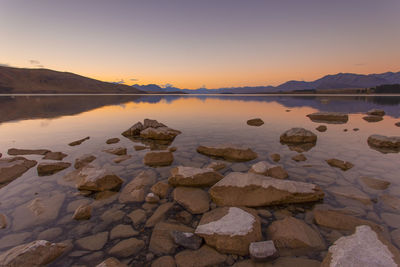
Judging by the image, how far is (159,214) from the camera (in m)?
4.73

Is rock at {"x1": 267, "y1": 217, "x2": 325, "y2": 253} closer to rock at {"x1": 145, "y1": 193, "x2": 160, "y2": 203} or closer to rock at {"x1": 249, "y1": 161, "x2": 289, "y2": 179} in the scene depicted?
rock at {"x1": 249, "y1": 161, "x2": 289, "y2": 179}

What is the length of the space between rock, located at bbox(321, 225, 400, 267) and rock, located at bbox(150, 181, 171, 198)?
4.15 m

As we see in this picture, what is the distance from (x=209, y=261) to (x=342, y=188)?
503 cm

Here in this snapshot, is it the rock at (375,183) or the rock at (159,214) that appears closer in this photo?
the rock at (159,214)

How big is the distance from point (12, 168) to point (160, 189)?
5.95 m

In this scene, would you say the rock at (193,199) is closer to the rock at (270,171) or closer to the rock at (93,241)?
the rock at (93,241)

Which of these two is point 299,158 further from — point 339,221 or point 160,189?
point 160,189

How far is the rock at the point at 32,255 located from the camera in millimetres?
3090

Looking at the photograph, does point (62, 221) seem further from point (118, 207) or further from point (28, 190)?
point (28, 190)

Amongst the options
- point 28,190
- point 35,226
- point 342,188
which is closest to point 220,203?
point 342,188

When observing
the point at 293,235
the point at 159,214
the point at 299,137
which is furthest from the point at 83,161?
the point at 299,137

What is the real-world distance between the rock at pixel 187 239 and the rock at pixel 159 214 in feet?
2.52

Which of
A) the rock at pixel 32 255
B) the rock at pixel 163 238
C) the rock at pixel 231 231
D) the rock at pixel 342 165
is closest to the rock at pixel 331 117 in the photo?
the rock at pixel 342 165

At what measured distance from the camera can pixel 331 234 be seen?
395 centimetres
